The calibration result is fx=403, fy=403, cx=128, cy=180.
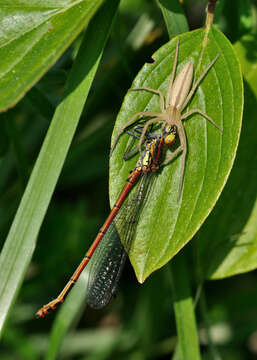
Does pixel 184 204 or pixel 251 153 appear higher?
pixel 184 204

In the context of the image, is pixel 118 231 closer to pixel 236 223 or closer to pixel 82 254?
pixel 236 223

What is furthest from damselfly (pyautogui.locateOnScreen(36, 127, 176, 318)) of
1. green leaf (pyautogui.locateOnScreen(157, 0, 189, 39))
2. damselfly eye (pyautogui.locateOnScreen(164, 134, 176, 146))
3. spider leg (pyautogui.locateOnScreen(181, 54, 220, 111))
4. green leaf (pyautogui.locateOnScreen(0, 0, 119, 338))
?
green leaf (pyautogui.locateOnScreen(157, 0, 189, 39))

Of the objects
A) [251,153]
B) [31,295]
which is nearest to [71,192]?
[31,295]

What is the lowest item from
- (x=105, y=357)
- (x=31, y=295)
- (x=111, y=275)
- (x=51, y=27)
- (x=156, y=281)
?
(x=105, y=357)

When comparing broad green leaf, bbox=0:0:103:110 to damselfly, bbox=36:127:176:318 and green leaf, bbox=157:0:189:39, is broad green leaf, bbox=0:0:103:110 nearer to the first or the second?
green leaf, bbox=157:0:189:39

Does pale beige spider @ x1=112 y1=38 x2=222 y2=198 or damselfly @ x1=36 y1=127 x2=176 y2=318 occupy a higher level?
pale beige spider @ x1=112 y1=38 x2=222 y2=198

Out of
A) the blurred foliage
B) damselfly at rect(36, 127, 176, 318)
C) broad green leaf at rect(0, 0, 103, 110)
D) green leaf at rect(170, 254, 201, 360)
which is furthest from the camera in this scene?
the blurred foliage

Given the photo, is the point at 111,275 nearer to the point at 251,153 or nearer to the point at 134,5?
the point at 251,153
